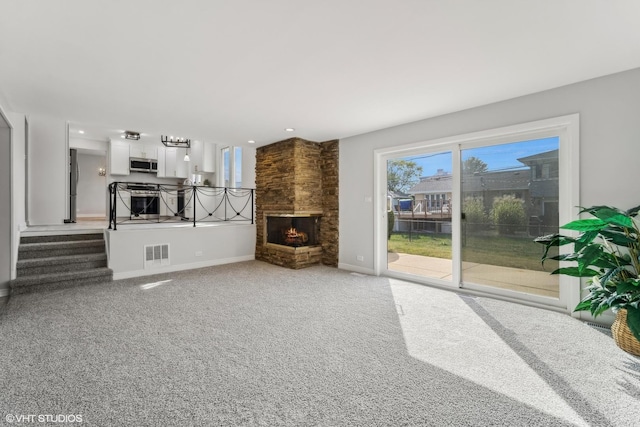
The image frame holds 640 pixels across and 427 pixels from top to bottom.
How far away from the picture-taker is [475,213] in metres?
4.07

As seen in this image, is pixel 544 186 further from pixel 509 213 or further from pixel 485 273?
pixel 485 273

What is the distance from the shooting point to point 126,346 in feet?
8.15

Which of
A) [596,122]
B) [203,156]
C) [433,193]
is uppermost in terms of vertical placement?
[203,156]

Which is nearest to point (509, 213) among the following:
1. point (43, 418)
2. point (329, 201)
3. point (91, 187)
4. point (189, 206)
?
point (329, 201)

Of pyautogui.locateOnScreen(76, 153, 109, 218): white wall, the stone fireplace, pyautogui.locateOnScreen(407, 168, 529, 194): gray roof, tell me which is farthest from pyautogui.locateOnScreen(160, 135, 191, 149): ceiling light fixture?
pyautogui.locateOnScreen(407, 168, 529, 194): gray roof

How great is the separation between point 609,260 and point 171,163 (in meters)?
10.0

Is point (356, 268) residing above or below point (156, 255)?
below

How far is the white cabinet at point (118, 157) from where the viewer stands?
8.06 metres

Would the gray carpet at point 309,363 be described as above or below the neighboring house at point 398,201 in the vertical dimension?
below

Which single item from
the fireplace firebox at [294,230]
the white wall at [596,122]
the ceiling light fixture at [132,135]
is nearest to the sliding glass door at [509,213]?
the white wall at [596,122]

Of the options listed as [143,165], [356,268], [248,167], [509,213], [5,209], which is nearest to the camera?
[509,213]

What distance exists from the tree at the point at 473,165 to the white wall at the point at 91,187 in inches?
405

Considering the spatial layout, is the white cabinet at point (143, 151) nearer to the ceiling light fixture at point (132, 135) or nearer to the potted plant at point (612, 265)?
the ceiling light fixture at point (132, 135)

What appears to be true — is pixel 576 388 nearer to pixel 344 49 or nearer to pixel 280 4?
pixel 344 49
